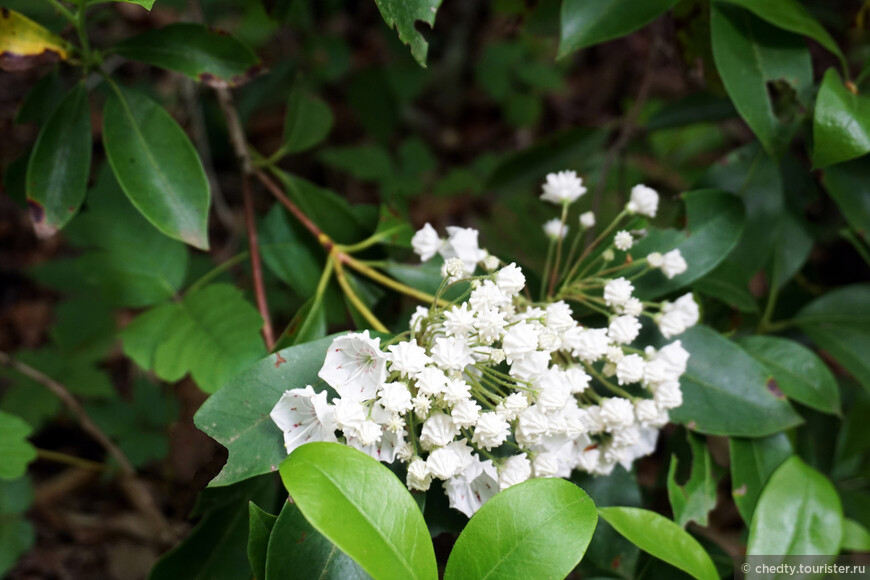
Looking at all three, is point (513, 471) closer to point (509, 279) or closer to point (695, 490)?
point (509, 279)

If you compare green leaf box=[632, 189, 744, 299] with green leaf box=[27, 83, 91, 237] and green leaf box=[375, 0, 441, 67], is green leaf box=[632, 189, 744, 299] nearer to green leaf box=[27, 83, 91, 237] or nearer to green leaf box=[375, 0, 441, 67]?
green leaf box=[375, 0, 441, 67]

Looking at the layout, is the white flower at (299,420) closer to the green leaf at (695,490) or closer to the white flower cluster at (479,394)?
the white flower cluster at (479,394)

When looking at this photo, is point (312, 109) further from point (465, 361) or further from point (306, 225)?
point (465, 361)

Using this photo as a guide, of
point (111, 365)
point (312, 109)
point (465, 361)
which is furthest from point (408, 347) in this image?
point (111, 365)

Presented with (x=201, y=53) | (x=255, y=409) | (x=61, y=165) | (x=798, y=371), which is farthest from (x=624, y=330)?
(x=61, y=165)

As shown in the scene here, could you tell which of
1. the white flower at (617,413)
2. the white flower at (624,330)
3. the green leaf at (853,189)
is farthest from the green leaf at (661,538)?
the green leaf at (853,189)

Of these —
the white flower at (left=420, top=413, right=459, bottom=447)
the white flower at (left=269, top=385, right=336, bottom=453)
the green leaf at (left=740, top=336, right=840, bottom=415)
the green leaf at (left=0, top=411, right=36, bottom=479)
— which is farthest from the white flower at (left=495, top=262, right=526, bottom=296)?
the green leaf at (left=0, top=411, right=36, bottom=479)

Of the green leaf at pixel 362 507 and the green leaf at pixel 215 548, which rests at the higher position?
the green leaf at pixel 362 507
